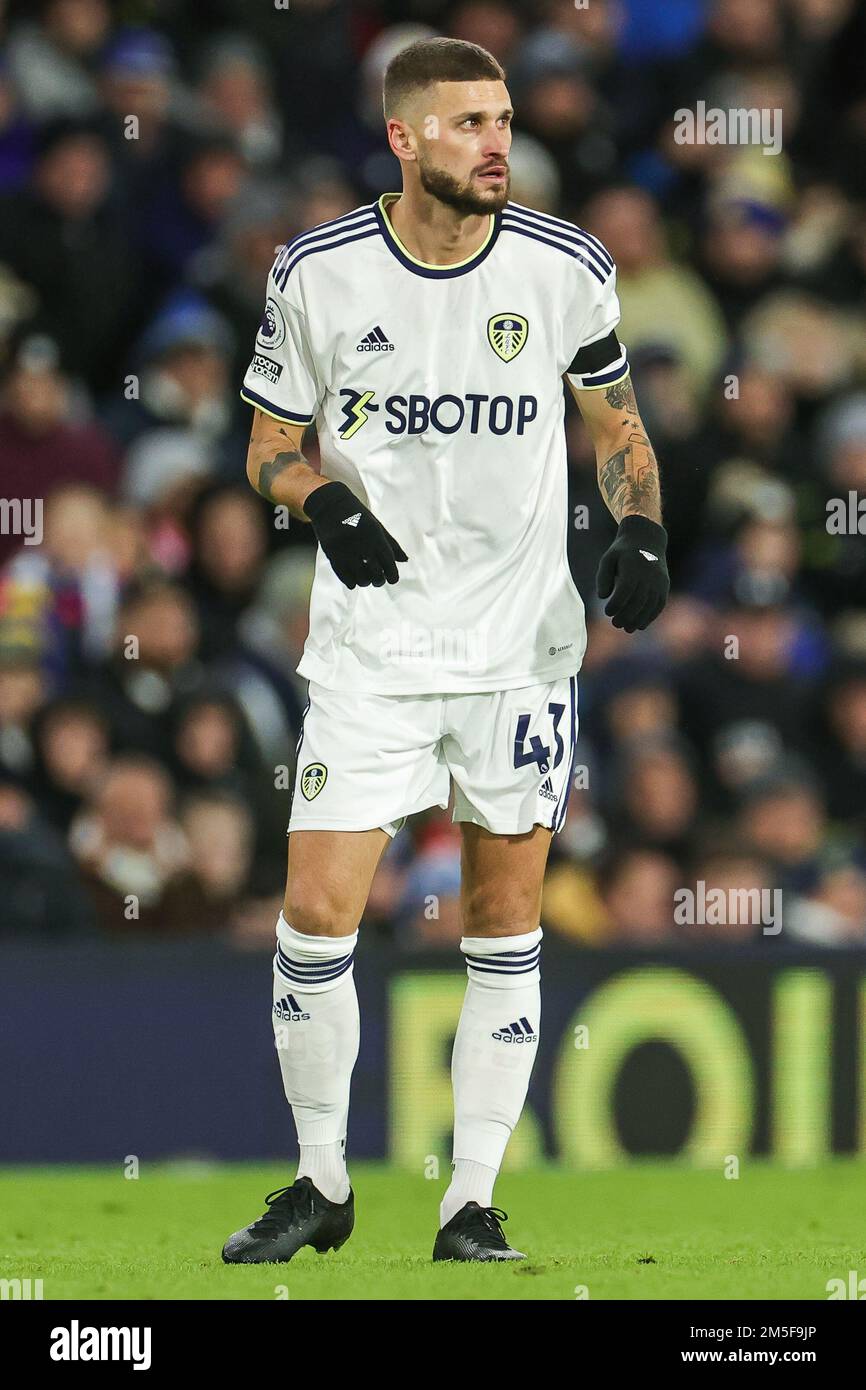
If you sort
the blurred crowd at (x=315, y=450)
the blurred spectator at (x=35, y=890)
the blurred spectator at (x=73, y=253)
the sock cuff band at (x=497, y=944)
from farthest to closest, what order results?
the blurred spectator at (x=73, y=253), the blurred crowd at (x=315, y=450), the blurred spectator at (x=35, y=890), the sock cuff band at (x=497, y=944)

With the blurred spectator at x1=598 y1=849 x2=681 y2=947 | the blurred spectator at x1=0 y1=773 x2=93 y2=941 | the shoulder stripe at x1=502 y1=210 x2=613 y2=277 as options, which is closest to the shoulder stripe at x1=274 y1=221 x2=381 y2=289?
the shoulder stripe at x1=502 y1=210 x2=613 y2=277

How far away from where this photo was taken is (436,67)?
14.4ft

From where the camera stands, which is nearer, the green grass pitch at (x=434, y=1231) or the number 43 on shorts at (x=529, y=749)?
the green grass pitch at (x=434, y=1231)

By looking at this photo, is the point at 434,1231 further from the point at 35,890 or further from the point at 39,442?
the point at 39,442

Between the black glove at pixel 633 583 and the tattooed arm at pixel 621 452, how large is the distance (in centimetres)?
17

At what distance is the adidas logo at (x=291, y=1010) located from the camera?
14.7 feet

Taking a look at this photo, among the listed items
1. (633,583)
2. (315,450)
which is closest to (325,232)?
(633,583)

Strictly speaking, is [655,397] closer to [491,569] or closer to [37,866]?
[37,866]

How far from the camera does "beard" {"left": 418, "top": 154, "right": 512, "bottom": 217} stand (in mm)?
4363

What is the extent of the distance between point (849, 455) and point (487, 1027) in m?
4.13

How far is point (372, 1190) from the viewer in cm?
598

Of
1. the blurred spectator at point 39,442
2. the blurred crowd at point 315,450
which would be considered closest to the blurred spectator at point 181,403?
the blurred crowd at point 315,450

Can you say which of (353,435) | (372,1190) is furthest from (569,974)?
(353,435)

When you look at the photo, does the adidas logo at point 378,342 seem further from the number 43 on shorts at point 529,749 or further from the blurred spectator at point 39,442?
the blurred spectator at point 39,442
